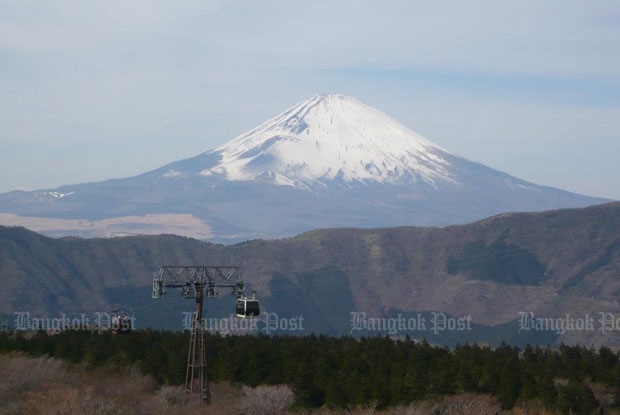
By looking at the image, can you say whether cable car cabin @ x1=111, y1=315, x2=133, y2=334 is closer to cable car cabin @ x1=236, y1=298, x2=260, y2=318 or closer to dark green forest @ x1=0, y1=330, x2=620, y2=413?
cable car cabin @ x1=236, y1=298, x2=260, y2=318

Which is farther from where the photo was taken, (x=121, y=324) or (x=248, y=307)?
(x=121, y=324)

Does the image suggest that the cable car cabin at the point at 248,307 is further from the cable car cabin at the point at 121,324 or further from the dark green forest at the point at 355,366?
the dark green forest at the point at 355,366

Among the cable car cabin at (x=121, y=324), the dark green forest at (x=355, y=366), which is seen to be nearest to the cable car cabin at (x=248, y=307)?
the cable car cabin at (x=121, y=324)

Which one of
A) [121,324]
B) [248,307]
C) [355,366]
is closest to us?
[248,307]

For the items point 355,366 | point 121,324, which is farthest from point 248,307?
point 355,366

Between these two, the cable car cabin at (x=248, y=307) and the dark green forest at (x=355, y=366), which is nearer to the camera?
the cable car cabin at (x=248, y=307)

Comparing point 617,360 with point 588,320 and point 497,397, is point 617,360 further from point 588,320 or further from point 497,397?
point 588,320

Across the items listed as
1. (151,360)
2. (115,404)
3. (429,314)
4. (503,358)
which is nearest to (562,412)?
(503,358)

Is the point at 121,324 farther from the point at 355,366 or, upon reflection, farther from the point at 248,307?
the point at 355,366

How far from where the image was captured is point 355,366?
72000 mm

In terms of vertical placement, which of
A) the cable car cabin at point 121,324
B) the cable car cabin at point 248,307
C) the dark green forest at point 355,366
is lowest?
the dark green forest at point 355,366

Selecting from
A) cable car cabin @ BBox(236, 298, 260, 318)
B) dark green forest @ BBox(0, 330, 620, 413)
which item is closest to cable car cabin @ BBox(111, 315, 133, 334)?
cable car cabin @ BBox(236, 298, 260, 318)

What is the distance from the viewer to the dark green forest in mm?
63219

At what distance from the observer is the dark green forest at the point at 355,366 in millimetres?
63219
